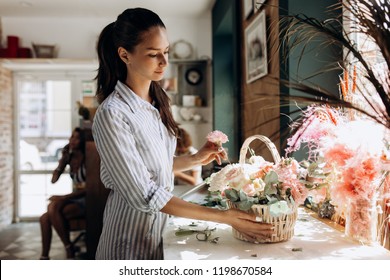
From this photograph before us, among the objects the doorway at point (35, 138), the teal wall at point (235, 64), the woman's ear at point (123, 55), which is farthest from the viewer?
the doorway at point (35, 138)

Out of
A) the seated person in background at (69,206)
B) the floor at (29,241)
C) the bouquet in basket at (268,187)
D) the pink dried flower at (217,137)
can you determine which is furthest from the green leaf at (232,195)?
the seated person in background at (69,206)

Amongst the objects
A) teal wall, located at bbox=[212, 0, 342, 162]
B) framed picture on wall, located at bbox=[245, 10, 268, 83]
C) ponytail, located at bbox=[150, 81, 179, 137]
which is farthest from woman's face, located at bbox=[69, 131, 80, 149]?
ponytail, located at bbox=[150, 81, 179, 137]

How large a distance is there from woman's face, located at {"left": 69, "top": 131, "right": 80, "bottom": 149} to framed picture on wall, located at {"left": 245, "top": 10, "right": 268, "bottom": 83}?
1.34 metres

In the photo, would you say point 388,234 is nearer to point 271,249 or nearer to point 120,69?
point 271,249

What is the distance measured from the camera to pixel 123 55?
0.91 m

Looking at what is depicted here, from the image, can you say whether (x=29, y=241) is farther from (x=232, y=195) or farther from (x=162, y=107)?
(x=232, y=195)

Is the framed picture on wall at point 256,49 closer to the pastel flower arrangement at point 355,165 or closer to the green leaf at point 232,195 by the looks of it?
the pastel flower arrangement at point 355,165

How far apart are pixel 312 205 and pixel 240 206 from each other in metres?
0.45

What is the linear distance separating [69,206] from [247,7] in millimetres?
1815

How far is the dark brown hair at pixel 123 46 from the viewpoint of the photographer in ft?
2.86

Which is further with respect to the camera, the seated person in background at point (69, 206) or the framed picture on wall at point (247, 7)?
the seated person in background at point (69, 206)

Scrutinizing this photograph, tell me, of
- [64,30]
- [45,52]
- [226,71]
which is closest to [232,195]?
[64,30]

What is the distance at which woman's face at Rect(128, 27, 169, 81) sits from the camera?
2.86 feet

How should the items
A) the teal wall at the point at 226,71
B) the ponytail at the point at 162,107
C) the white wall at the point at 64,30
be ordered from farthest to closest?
the teal wall at the point at 226,71 → the white wall at the point at 64,30 → the ponytail at the point at 162,107
